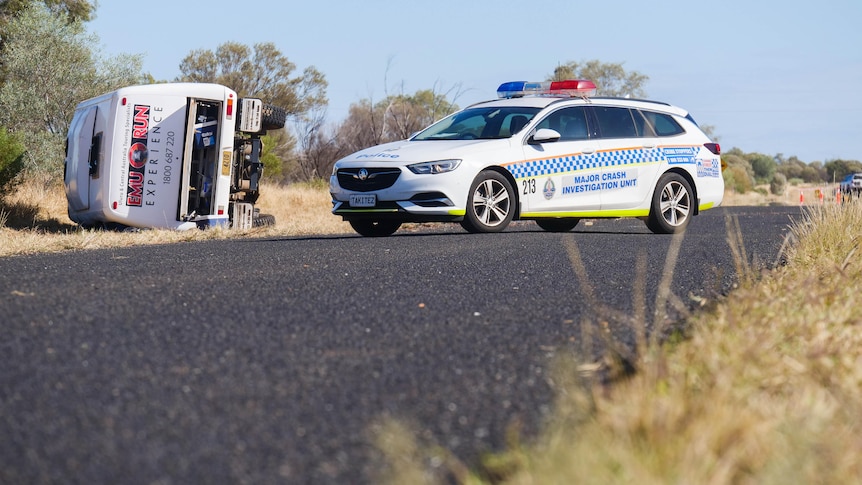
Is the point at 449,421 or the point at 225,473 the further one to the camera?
the point at 449,421

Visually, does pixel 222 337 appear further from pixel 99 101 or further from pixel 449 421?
pixel 99 101

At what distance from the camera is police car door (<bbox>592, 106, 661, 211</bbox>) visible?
1268 cm

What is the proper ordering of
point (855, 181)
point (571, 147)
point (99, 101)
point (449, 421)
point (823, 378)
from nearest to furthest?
1. point (449, 421)
2. point (823, 378)
3. point (571, 147)
4. point (99, 101)
5. point (855, 181)

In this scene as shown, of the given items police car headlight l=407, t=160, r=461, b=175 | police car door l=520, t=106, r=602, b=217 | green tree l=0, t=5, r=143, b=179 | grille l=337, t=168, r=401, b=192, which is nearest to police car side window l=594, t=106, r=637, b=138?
police car door l=520, t=106, r=602, b=217

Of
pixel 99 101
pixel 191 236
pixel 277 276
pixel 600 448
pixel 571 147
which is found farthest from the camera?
pixel 99 101

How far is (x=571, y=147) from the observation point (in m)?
12.4

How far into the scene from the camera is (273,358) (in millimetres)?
4559

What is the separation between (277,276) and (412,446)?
4.24 metres

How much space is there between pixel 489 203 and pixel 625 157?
2076mm

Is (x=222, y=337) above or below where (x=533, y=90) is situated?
below

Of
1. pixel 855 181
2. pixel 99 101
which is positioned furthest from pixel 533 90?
pixel 855 181

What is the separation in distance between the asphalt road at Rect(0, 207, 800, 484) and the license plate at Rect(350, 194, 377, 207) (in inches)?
119

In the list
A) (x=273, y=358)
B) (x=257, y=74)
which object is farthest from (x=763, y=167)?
(x=273, y=358)

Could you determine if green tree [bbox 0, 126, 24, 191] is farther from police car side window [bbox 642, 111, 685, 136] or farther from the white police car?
police car side window [bbox 642, 111, 685, 136]
